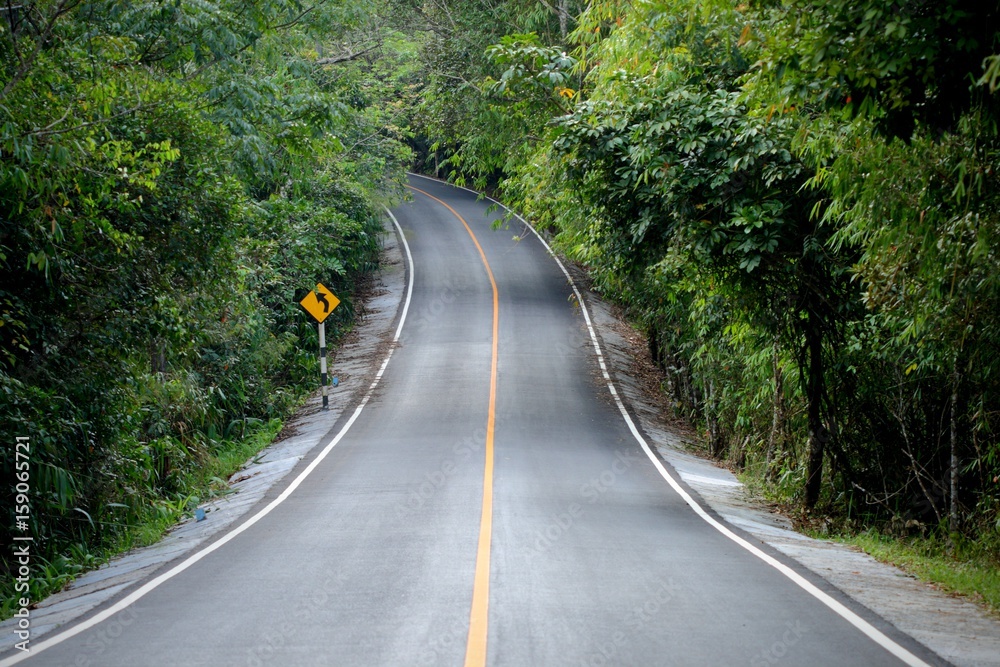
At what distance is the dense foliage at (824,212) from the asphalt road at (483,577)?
2768 mm

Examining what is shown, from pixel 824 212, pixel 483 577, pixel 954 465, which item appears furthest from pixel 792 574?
pixel 824 212

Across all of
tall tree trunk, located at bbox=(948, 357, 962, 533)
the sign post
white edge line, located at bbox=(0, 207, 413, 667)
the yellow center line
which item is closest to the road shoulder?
tall tree trunk, located at bbox=(948, 357, 962, 533)

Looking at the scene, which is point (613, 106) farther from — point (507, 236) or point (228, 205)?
point (507, 236)

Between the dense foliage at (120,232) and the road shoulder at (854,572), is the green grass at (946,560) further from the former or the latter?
the dense foliage at (120,232)

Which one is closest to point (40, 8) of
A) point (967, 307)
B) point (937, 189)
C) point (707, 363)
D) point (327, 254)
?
point (937, 189)

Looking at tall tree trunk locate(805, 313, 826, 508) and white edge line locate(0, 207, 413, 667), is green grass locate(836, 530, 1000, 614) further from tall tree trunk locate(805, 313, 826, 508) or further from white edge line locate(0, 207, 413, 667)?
white edge line locate(0, 207, 413, 667)

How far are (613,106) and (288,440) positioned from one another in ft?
31.5

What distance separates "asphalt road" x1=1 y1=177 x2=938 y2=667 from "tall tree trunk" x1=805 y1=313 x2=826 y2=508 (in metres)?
1.93

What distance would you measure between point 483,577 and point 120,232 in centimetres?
606

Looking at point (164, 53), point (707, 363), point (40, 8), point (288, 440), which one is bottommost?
point (288, 440)

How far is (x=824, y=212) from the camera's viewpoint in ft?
37.4

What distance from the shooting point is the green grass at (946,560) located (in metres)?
8.73

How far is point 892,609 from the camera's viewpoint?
7523mm

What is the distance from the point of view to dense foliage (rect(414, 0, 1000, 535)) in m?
6.31
